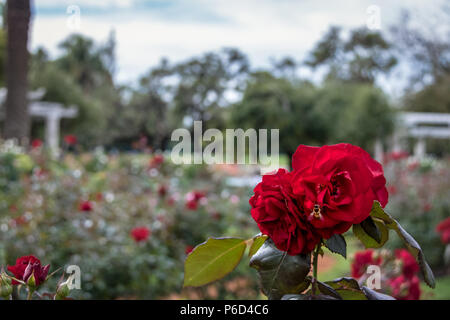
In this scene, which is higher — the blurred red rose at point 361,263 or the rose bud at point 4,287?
the rose bud at point 4,287

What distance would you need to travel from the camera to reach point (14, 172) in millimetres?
4477

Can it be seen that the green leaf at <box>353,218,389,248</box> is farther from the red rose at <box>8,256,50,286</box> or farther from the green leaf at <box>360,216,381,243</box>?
the red rose at <box>8,256,50,286</box>

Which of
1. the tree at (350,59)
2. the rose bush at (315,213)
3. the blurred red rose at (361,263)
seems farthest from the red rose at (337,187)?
the tree at (350,59)

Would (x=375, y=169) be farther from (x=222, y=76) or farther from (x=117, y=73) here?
(x=117, y=73)

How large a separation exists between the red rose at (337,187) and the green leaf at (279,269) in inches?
1.8

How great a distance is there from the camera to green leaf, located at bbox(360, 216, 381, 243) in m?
0.53

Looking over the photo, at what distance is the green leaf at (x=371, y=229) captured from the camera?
0.53 metres

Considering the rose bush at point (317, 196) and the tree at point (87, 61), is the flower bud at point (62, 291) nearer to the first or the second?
the rose bush at point (317, 196)

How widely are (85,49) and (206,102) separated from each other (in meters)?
8.61

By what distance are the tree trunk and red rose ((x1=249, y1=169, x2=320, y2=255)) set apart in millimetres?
5885

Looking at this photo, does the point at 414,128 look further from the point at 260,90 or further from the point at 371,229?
the point at 371,229

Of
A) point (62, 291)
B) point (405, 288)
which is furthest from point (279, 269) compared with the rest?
point (405, 288)

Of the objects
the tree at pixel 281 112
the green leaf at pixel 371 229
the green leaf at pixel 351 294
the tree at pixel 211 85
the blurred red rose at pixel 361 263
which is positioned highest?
the tree at pixel 211 85

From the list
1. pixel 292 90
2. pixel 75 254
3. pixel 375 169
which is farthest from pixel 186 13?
pixel 375 169
